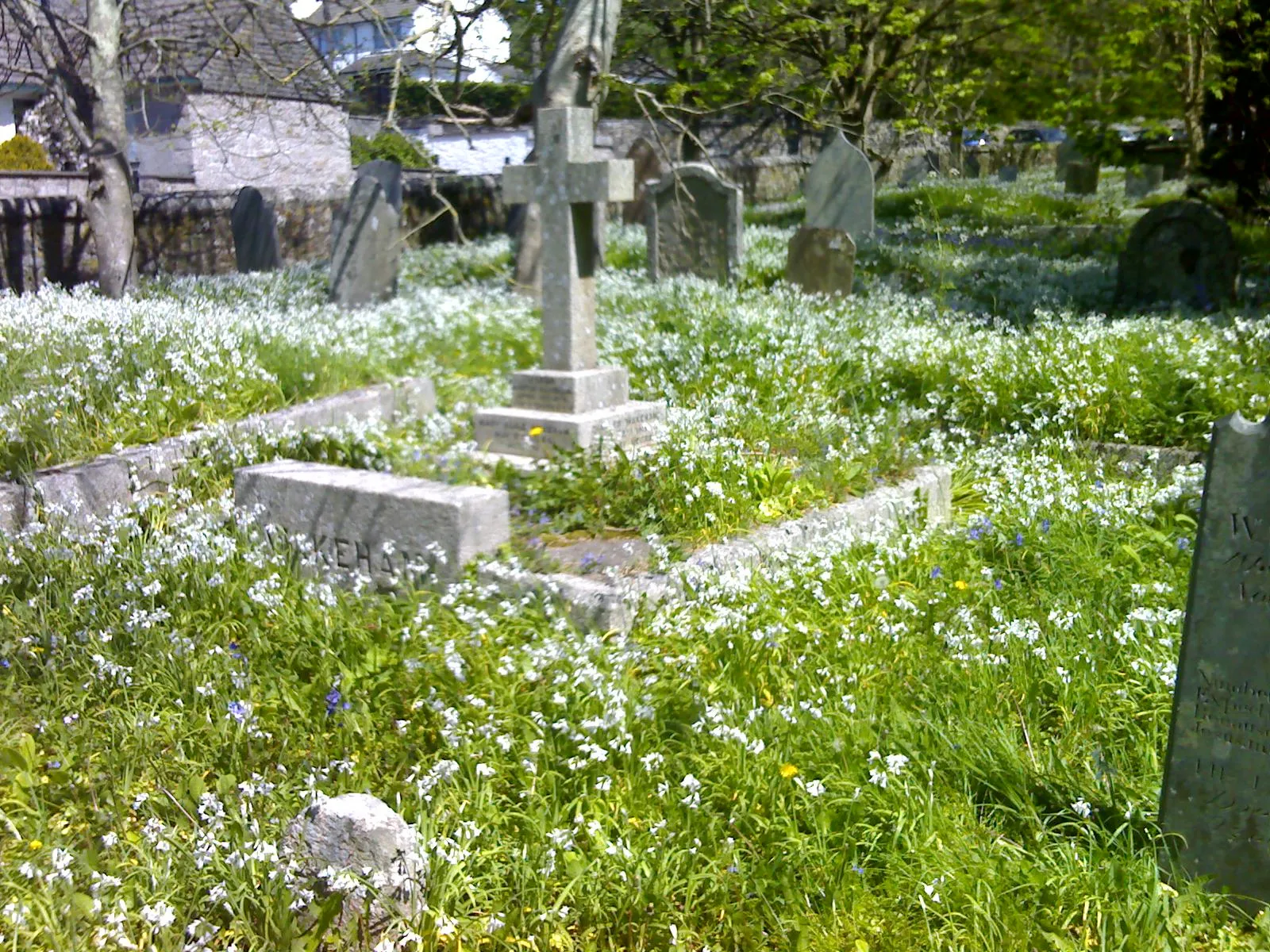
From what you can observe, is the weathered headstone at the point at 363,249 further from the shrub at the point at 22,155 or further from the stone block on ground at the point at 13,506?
the shrub at the point at 22,155

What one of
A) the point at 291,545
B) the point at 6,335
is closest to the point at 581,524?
the point at 291,545

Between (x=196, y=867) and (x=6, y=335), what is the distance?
6.28m

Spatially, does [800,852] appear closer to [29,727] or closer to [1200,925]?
[1200,925]

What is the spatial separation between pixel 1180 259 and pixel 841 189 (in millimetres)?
4294

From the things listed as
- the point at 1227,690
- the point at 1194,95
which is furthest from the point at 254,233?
the point at 1227,690

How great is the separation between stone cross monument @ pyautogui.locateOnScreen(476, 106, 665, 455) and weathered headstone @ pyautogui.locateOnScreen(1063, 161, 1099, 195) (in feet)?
60.4

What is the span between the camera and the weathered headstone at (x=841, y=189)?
13.4 m

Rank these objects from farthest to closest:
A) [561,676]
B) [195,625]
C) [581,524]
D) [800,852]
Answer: [581,524]
[195,625]
[561,676]
[800,852]

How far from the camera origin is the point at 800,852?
317cm

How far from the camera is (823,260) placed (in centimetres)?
1151

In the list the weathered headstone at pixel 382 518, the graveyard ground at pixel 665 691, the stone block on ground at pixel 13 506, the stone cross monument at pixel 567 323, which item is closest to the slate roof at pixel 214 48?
the stone cross monument at pixel 567 323

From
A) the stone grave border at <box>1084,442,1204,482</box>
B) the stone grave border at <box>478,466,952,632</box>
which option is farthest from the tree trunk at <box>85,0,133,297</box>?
the stone grave border at <box>1084,442,1204,482</box>

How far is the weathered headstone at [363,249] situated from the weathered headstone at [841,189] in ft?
15.9

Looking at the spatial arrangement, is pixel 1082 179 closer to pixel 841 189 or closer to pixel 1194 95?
pixel 1194 95
